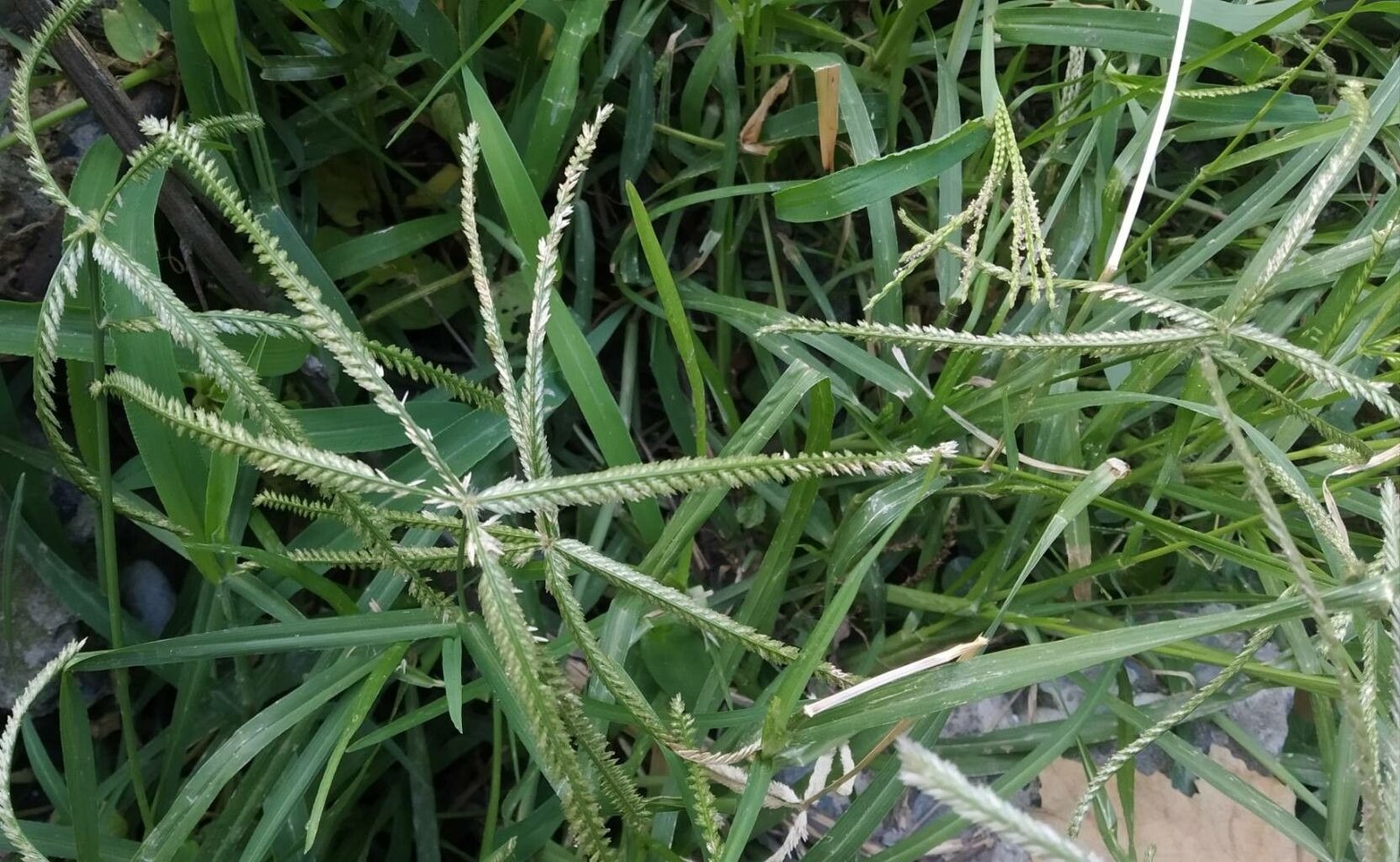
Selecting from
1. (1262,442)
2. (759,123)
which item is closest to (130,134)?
(759,123)

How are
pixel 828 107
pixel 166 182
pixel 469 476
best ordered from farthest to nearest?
pixel 828 107 < pixel 166 182 < pixel 469 476

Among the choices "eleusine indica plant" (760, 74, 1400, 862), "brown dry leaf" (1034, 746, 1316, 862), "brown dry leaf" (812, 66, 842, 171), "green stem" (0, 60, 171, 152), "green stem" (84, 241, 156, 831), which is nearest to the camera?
"eleusine indica plant" (760, 74, 1400, 862)

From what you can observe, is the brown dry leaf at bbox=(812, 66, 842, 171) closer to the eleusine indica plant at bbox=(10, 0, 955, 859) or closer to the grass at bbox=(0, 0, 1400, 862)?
the grass at bbox=(0, 0, 1400, 862)

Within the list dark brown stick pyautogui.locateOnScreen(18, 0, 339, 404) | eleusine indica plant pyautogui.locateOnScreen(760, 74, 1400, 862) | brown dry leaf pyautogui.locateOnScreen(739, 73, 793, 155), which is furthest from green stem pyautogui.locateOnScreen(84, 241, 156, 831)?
brown dry leaf pyautogui.locateOnScreen(739, 73, 793, 155)

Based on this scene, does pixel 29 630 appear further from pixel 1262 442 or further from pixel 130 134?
pixel 1262 442

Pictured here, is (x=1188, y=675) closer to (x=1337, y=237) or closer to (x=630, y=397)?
(x=1337, y=237)

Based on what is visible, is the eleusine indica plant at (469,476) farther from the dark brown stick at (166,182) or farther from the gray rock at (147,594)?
the gray rock at (147,594)

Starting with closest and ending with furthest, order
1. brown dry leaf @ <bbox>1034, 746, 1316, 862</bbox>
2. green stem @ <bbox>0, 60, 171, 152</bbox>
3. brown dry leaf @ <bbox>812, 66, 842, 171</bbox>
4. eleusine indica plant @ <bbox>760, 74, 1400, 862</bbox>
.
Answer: eleusine indica plant @ <bbox>760, 74, 1400, 862</bbox>, green stem @ <bbox>0, 60, 171, 152</bbox>, brown dry leaf @ <bbox>812, 66, 842, 171</bbox>, brown dry leaf @ <bbox>1034, 746, 1316, 862</bbox>

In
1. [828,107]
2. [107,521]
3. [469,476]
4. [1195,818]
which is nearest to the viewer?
[469,476]
